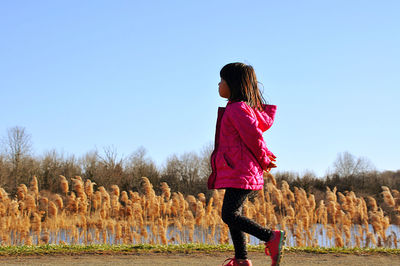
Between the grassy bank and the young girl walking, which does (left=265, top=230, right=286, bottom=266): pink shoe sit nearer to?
the young girl walking

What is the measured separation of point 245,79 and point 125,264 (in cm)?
346

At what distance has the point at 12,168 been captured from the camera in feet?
123

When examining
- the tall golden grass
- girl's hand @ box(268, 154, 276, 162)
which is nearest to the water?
the tall golden grass

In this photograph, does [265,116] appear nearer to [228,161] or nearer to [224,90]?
[224,90]

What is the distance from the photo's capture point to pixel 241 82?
4.18 meters

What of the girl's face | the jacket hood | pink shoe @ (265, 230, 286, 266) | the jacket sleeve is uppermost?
the girl's face

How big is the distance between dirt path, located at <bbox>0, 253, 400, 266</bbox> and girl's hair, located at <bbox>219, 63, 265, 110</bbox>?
9.94ft

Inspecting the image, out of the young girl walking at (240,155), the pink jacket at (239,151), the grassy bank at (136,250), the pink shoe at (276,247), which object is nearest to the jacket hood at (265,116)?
the young girl walking at (240,155)

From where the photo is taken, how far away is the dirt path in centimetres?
636

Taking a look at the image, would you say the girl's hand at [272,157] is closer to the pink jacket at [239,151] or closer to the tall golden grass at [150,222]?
the pink jacket at [239,151]

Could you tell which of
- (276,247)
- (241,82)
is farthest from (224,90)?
(276,247)

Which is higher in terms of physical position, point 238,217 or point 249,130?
point 249,130

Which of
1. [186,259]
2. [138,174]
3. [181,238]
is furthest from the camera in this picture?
[138,174]

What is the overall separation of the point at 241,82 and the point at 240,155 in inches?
28.5
